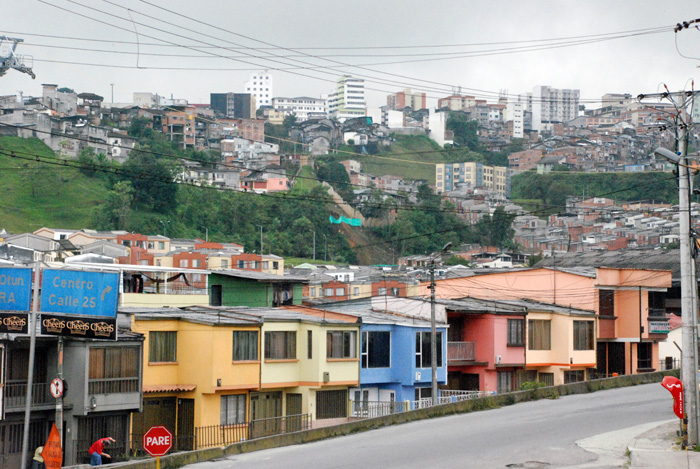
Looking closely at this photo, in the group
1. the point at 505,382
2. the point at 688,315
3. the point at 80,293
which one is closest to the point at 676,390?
the point at 688,315

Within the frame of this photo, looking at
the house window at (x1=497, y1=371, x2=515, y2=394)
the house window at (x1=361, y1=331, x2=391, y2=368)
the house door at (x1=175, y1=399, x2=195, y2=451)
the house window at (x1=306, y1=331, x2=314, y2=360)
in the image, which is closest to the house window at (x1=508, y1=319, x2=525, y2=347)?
the house window at (x1=497, y1=371, x2=515, y2=394)

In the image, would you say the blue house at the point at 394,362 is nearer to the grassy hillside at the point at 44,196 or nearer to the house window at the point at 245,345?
the house window at the point at 245,345

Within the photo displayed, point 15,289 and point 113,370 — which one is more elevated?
point 15,289

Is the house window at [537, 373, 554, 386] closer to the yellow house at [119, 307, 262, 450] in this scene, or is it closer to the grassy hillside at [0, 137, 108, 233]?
the yellow house at [119, 307, 262, 450]

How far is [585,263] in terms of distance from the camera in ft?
238

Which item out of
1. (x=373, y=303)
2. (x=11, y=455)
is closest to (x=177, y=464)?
(x=11, y=455)

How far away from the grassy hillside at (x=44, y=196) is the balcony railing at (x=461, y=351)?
88263mm

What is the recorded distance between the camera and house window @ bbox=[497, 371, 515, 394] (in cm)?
4800

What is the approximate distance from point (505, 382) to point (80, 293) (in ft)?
91.0

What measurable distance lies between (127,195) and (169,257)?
1370 inches

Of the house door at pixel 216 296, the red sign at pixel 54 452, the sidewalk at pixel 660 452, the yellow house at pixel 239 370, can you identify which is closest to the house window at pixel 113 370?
the yellow house at pixel 239 370

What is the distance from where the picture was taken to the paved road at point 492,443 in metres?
22.3

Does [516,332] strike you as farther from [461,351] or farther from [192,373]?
[192,373]

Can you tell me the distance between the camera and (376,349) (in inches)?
1658
